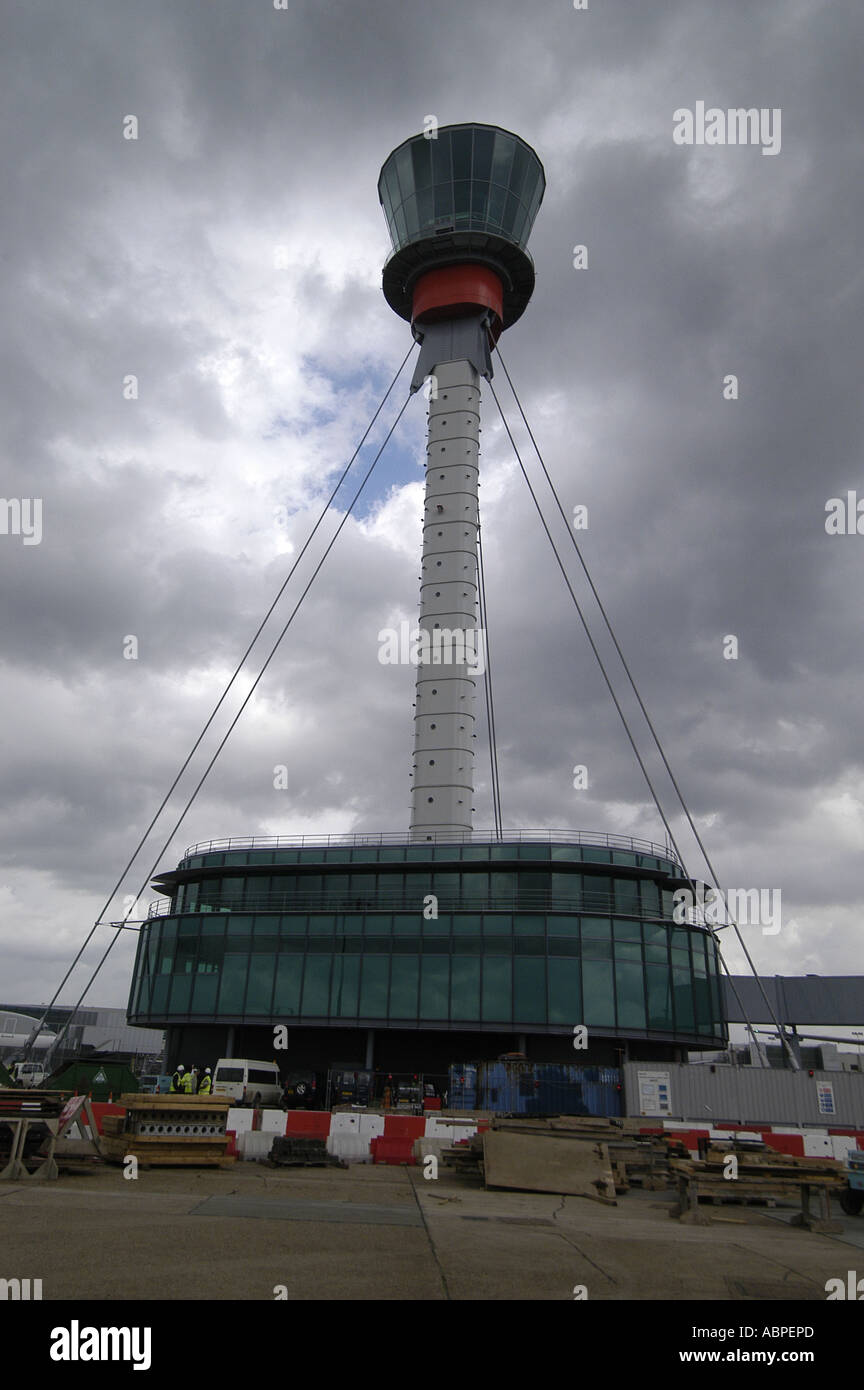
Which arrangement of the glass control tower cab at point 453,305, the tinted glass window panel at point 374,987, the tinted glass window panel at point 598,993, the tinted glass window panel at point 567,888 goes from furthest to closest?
the glass control tower cab at point 453,305
the tinted glass window panel at point 567,888
the tinted glass window panel at point 374,987
the tinted glass window panel at point 598,993

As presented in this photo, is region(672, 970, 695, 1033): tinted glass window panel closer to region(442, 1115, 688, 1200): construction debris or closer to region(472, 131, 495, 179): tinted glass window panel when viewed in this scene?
region(442, 1115, 688, 1200): construction debris

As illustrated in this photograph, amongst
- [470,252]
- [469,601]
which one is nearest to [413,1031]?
[469,601]

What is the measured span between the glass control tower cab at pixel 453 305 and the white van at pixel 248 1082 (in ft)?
62.7

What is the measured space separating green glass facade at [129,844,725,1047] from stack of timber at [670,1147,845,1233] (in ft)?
75.4

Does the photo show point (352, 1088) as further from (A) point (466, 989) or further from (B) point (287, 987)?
(B) point (287, 987)

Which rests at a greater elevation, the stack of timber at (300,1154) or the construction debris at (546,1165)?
the construction debris at (546,1165)

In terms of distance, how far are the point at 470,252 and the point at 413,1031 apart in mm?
48070

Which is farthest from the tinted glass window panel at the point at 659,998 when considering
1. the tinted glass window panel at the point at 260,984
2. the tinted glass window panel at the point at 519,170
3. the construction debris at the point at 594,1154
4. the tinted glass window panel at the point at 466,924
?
the tinted glass window panel at the point at 519,170

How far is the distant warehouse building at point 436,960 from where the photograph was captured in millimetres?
39188

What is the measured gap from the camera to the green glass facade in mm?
39250

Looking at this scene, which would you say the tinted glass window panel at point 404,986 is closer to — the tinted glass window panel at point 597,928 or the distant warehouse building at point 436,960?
the distant warehouse building at point 436,960

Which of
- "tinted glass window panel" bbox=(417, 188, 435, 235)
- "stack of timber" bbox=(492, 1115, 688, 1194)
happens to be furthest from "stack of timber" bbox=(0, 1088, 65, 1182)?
"tinted glass window panel" bbox=(417, 188, 435, 235)

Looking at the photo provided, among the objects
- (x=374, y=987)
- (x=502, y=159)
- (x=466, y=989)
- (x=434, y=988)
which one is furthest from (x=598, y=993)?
(x=502, y=159)

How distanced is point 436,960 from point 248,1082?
10.0m
